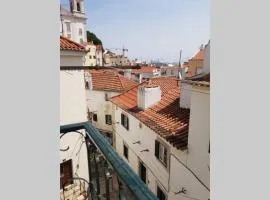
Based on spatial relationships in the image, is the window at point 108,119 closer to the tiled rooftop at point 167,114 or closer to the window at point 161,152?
the tiled rooftop at point 167,114

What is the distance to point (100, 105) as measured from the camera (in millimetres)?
21406

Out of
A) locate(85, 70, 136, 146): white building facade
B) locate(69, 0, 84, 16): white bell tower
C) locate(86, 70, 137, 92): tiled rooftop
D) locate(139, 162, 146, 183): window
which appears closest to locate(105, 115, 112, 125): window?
locate(85, 70, 136, 146): white building facade

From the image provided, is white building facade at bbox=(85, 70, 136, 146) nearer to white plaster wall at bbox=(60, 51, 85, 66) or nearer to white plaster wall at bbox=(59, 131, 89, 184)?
white plaster wall at bbox=(60, 51, 85, 66)

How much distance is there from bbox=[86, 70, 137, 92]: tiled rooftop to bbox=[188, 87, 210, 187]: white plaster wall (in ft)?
42.7

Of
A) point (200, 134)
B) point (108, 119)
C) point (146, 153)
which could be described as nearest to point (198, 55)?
point (108, 119)

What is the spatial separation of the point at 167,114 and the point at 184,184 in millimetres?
3234

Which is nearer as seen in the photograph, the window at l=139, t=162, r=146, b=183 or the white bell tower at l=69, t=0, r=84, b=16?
the window at l=139, t=162, r=146, b=183

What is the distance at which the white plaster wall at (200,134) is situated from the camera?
6883 mm

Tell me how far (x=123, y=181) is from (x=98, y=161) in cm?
65

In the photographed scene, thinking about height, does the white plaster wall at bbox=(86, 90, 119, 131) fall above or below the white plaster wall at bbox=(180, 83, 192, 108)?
below

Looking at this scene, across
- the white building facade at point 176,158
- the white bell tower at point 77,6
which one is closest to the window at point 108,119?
the white building facade at point 176,158

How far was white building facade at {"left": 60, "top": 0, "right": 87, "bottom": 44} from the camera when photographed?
143 ft
